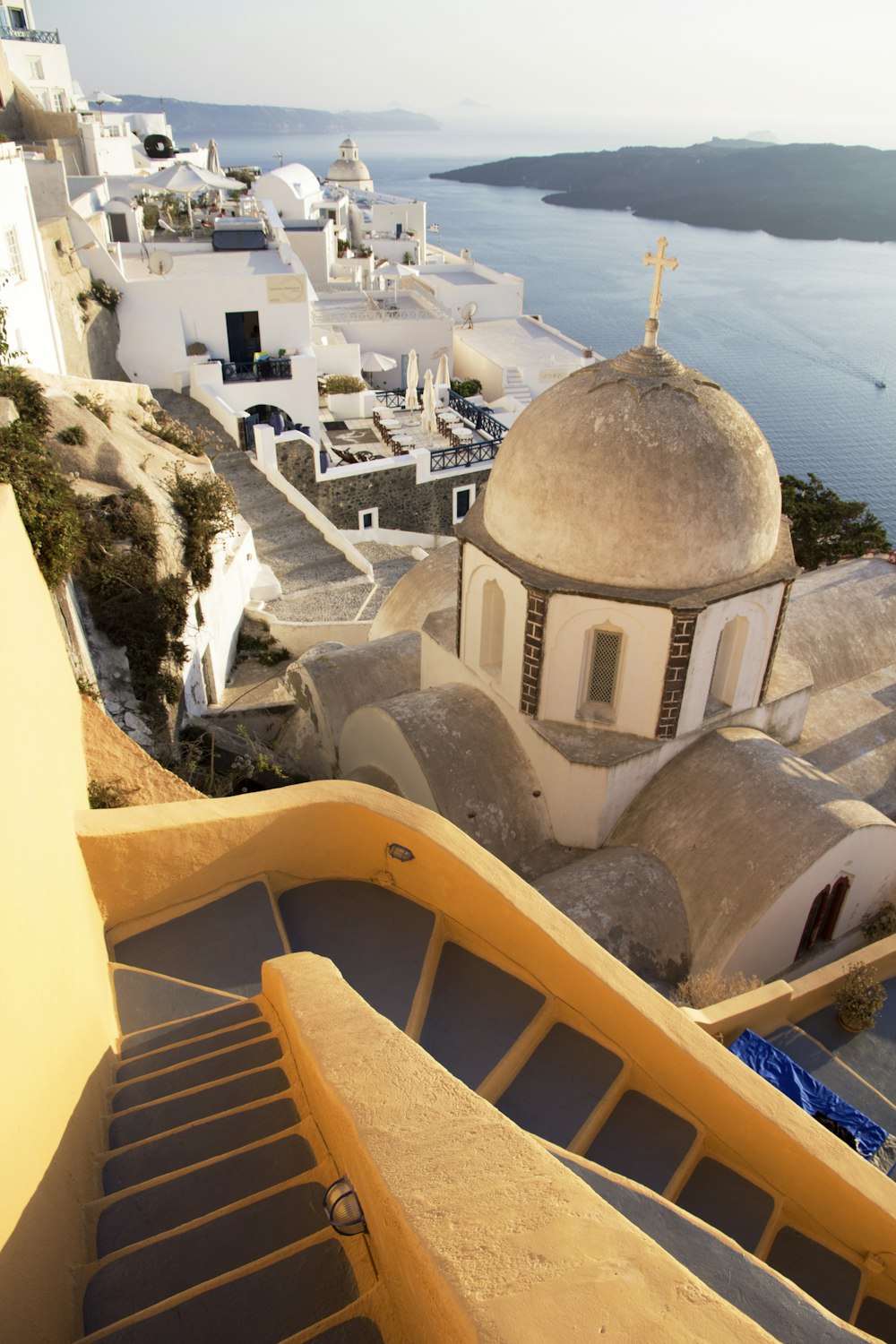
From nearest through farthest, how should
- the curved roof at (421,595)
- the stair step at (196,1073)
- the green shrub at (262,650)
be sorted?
the stair step at (196,1073) → the curved roof at (421,595) → the green shrub at (262,650)

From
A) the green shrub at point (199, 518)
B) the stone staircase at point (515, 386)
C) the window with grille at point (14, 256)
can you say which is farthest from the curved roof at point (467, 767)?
the stone staircase at point (515, 386)

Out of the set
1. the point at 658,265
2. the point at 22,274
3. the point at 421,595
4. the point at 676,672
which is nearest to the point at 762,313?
the point at 22,274

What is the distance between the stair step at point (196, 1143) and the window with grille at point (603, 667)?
6824mm

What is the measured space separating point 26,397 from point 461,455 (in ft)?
48.2

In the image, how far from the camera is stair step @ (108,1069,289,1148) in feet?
13.4

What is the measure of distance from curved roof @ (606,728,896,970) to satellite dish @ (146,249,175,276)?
23.5 metres

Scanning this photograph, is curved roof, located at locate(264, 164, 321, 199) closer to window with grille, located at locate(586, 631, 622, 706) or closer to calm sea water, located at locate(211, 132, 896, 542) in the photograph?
calm sea water, located at locate(211, 132, 896, 542)

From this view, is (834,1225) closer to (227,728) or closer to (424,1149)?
(424,1149)

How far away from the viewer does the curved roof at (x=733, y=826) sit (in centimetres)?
911

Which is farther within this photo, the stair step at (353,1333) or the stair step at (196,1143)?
the stair step at (196,1143)

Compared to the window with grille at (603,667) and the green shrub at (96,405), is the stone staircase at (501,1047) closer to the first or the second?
the window with grille at (603,667)

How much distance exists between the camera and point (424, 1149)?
9.26 feet

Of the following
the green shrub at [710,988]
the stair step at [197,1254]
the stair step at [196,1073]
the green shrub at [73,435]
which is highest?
the stair step at [197,1254]

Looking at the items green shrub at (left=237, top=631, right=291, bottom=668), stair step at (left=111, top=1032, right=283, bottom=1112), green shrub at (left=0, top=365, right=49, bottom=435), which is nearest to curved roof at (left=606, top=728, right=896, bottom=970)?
stair step at (left=111, top=1032, right=283, bottom=1112)
